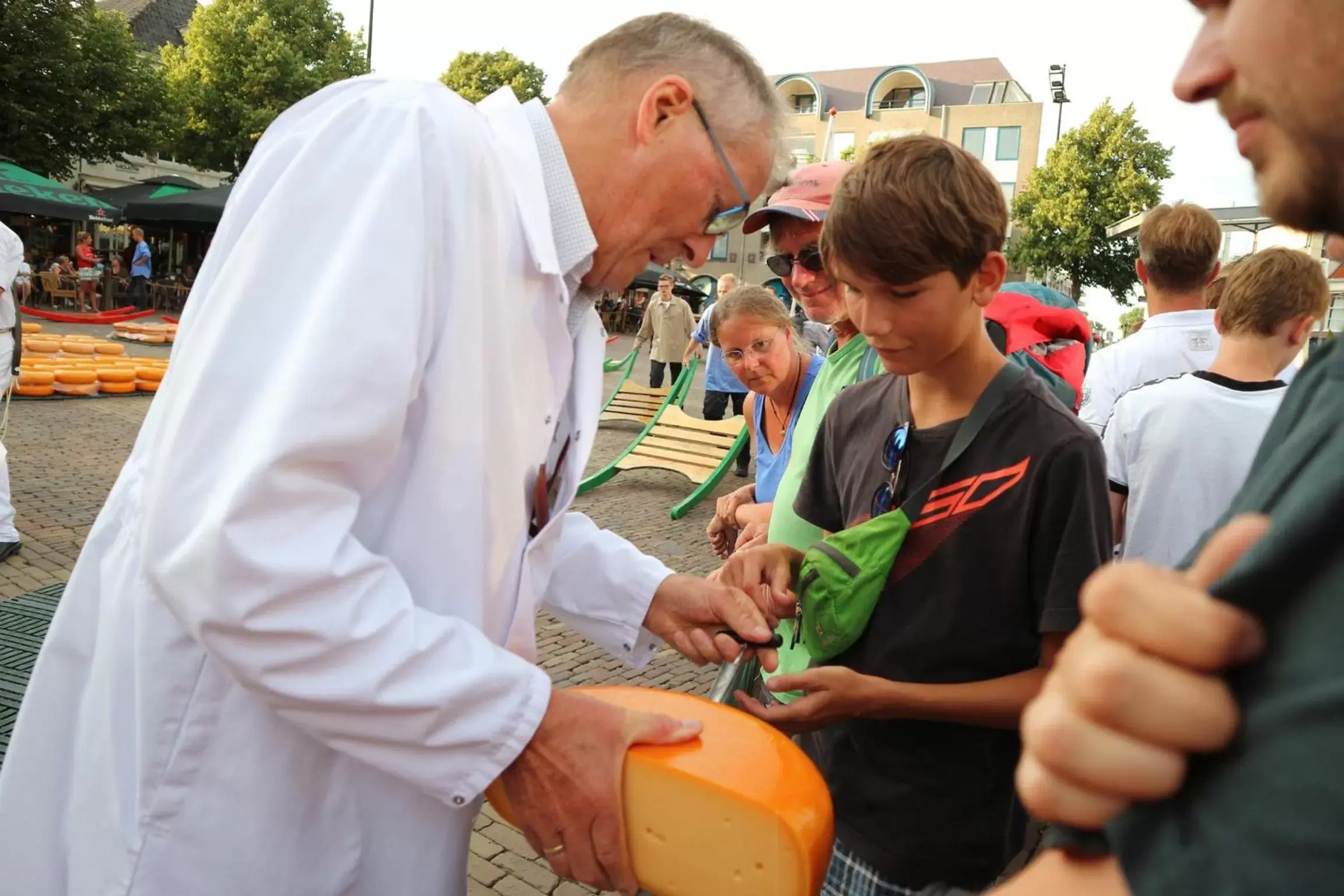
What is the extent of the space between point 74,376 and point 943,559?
12807mm

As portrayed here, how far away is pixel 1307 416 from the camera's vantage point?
0.61 meters

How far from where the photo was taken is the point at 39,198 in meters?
18.7

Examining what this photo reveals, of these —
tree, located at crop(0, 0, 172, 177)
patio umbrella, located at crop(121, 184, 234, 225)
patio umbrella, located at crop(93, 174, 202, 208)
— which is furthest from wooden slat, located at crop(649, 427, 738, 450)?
tree, located at crop(0, 0, 172, 177)

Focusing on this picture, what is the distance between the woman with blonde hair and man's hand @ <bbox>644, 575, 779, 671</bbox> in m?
1.79

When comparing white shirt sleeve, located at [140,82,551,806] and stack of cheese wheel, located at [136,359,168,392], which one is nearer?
white shirt sleeve, located at [140,82,551,806]

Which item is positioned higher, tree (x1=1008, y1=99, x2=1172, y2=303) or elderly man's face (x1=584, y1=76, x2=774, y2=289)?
tree (x1=1008, y1=99, x2=1172, y2=303)

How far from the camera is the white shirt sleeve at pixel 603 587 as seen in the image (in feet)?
6.55

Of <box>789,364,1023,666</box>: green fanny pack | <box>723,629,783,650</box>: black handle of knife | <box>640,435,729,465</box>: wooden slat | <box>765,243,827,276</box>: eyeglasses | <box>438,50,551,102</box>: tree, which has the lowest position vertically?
<box>640,435,729,465</box>: wooden slat

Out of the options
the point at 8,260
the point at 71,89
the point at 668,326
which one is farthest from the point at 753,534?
the point at 71,89

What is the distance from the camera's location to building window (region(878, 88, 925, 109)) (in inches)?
2106

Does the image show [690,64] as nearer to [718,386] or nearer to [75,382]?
[718,386]

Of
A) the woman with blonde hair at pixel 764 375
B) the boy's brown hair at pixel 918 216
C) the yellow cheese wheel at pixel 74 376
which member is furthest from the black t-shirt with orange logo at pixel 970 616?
the yellow cheese wheel at pixel 74 376

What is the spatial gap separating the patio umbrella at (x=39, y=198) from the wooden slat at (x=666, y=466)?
15.7 meters

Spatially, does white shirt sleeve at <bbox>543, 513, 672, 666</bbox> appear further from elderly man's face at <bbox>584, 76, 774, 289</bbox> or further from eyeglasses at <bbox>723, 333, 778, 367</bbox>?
eyeglasses at <bbox>723, 333, 778, 367</bbox>
